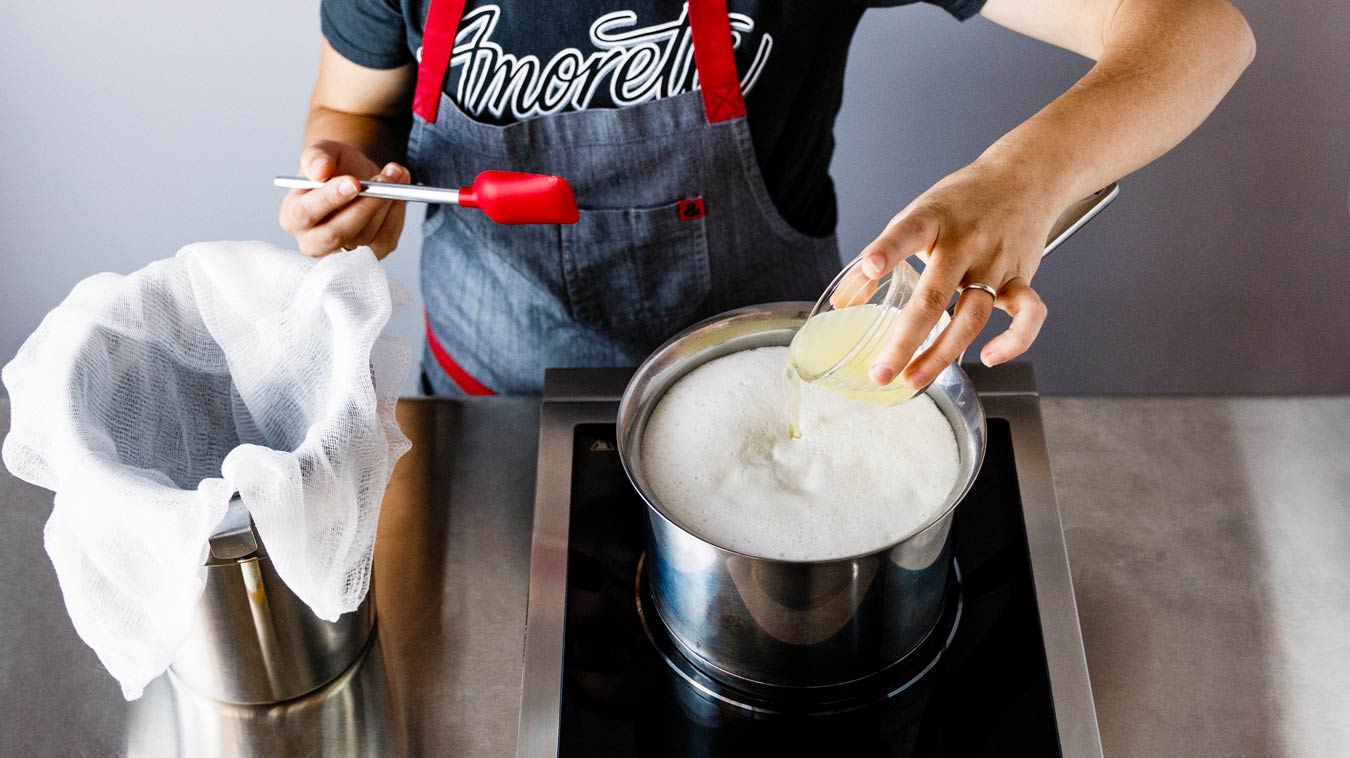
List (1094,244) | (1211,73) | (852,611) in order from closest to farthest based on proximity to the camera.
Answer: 1. (852,611)
2. (1211,73)
3. (1094,244)

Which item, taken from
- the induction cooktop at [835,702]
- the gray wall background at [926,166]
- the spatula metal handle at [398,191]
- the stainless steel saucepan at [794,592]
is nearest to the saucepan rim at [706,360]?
the stainless steel saucepan at [794,592]

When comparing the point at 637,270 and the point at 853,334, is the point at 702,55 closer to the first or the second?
the point at 637,270

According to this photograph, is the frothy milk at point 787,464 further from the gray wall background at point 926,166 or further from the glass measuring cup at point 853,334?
the gray wall background at point 926,166

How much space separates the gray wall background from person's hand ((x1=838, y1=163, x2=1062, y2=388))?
2.53ft

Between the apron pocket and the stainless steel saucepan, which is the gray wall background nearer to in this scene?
the apron pocket

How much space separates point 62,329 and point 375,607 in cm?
32

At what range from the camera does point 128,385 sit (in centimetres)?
88

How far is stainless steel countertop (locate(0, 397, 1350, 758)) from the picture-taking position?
0.88 meters

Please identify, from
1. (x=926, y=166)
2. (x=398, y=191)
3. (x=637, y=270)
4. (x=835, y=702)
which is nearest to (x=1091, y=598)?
(x=835, y=702)

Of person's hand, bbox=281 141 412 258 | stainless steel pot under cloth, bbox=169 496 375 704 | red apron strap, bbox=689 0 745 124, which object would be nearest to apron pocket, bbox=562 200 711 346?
red apron strap, bbox=689 0 745 124

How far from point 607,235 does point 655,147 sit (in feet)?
0.36

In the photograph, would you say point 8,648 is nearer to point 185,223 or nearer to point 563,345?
point 563,345

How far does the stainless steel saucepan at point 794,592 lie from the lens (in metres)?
0.76

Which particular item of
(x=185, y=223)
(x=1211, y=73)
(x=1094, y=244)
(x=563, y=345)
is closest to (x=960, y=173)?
(x=1211, y=73)
